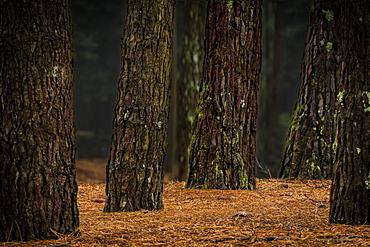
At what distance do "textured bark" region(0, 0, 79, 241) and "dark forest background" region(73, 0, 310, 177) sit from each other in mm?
15062

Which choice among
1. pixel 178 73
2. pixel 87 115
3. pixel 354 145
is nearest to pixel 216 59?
pixel 354 145

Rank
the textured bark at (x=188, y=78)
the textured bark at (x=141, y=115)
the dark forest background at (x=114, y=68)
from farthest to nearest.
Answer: the dark forest background at (x=114, y=68) → the textured bark at (x=188, y=78) → the textured bark at (x=141, y=115)

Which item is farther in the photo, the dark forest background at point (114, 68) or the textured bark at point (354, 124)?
the dark forest background at point (114, 68)

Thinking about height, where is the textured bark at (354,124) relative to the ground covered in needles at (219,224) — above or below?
above

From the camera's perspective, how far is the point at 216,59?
26.8ft

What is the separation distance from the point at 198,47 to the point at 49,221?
8.94 metres

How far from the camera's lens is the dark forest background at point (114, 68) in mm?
19375

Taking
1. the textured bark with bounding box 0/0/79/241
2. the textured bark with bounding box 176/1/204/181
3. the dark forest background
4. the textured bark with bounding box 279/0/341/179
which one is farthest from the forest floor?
the dark forest background

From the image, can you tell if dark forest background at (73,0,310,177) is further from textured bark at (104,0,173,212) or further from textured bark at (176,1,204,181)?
textured bark at (104,0,173,212)

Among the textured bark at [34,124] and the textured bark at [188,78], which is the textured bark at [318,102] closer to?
the textured bark at [188,78]

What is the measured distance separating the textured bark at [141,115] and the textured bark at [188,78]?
239 inches

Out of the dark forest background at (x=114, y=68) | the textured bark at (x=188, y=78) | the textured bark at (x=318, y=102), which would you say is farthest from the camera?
the dark forest background at (x=114, y=68)

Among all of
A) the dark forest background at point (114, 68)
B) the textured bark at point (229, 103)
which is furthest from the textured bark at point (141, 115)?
the dark forest background at point (114, 68)

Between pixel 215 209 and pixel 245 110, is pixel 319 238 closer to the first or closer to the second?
pixel 215 209
